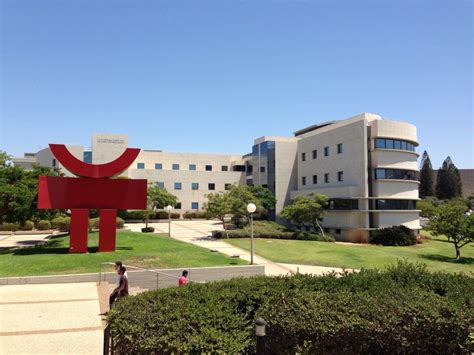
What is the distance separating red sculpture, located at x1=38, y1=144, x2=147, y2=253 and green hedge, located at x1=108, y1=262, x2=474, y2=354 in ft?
45.6

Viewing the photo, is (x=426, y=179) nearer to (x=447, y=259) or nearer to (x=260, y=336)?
(x=447, y=259)

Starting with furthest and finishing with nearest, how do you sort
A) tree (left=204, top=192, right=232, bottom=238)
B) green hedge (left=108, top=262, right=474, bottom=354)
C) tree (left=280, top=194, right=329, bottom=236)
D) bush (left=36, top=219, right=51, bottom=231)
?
bush (left=36, top=219, right=51, bottom=231)
tree (left=280, top=194, right=329, bottom=236)
tree (left=204, top=192, right=232, bottom=238)
green hedge (left=108, top=262, right=474, bottom=354)

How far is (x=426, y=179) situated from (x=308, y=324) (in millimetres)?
89831

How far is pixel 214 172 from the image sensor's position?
6009cm

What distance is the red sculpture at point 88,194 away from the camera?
745 inches

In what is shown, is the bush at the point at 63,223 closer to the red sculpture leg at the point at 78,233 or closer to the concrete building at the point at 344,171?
the red sculpture leg at the point at 78,233

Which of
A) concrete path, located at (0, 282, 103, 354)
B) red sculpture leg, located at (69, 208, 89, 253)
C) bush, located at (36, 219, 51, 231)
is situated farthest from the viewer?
bush, located at (36, 219, 51, 231)

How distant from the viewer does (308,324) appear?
5.80 metres

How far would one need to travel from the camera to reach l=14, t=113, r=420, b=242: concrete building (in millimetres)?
38125

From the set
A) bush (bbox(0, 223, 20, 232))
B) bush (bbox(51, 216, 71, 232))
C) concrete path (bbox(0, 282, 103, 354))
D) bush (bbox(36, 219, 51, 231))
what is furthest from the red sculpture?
bush (bbox(0, 223, 20, 232))

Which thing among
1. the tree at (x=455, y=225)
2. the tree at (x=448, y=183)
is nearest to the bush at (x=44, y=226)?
the tree at (x=455, y=225)

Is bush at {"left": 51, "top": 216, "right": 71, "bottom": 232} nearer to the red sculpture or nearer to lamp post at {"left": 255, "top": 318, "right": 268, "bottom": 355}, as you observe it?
the red sculpture

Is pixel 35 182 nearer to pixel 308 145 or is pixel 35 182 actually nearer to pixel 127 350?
pixel 127 350

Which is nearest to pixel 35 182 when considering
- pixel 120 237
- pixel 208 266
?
pixel 120 237
